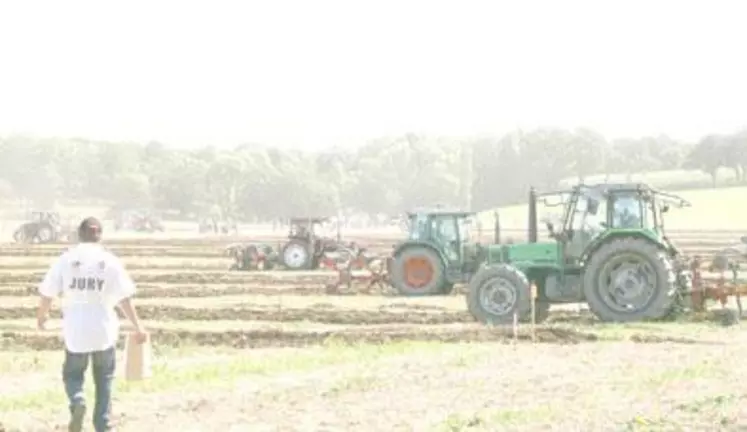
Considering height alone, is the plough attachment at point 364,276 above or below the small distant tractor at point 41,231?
below

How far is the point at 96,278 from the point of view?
1020 centimetres

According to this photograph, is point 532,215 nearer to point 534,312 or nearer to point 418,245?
point 534,312

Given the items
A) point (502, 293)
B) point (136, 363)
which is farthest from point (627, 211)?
point (136, 363)

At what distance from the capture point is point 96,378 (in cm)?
1041

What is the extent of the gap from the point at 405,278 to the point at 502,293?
811 centimetres

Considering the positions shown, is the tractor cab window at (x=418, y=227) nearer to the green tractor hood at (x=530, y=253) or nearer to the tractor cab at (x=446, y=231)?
the tractor cab at (x=446, y=231)

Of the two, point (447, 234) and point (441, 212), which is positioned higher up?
point (441, 212)

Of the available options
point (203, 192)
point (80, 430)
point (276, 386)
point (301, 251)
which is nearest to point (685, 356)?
point (276, 386)

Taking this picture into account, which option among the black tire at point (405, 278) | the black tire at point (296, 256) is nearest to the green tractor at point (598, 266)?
the black tire at point (405, 278)

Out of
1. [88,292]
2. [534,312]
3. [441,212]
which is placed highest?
[441,212]

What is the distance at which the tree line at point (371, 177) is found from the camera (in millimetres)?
151125

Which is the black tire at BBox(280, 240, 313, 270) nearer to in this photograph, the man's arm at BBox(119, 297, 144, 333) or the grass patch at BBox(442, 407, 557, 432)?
the grass patch at BBox(442, 407, 557, 432)

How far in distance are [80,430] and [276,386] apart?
13.4ft

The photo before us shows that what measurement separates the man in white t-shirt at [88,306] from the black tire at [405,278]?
2029cm
